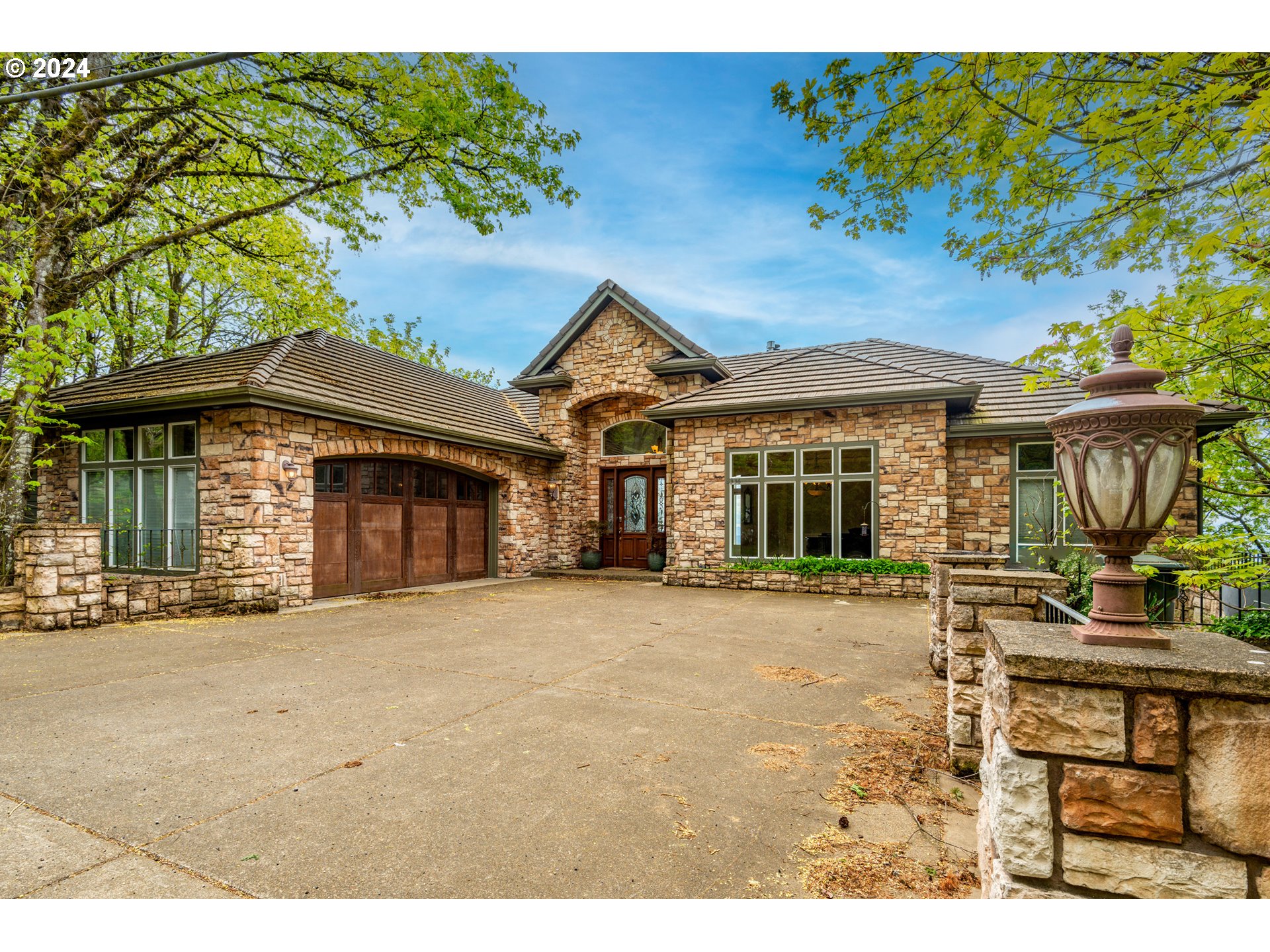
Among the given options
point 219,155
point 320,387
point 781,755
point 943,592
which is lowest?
point 781,755

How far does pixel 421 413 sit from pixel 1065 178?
10472 mm

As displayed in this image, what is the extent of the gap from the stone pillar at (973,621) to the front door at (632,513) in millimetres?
11041

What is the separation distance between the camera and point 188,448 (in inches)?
368

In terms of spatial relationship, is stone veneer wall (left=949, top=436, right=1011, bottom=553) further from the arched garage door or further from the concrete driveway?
the arched garage door

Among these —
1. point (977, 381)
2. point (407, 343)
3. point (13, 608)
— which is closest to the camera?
point (13, 608)

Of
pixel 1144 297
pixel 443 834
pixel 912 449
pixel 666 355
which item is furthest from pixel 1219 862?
pixel 666 355

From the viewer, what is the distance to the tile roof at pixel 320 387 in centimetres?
893

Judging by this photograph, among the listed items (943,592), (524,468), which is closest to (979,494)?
(943,592)

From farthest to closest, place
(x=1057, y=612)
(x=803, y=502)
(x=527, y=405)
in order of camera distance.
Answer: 1. (x=527, y=405)
2. (x=803, y=502)
3. (x=1057, y=612)

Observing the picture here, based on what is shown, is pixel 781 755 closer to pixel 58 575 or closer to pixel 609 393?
pixel 58 575

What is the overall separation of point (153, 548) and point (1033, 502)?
1521 centimetres

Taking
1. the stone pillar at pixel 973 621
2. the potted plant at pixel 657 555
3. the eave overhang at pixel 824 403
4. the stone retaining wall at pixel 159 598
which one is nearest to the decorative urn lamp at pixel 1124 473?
the stone pillar at pixel 973 621

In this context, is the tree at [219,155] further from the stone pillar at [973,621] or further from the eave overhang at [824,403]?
the stone pillar at [973,621]

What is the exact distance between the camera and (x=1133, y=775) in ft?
5.58
